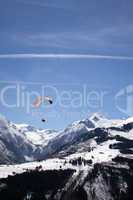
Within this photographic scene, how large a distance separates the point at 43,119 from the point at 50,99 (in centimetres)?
2352

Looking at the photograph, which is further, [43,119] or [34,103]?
[43,119]

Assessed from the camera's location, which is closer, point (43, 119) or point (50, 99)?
point (50, 99)

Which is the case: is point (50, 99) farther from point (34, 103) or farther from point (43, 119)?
point (43, 119)

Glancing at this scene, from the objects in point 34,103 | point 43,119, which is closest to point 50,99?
point 34,103

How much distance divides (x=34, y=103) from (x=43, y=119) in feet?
48.1

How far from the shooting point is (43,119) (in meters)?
191

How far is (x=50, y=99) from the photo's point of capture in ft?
556

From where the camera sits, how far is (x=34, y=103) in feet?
586

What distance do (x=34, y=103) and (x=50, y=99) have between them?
36.2 feet
